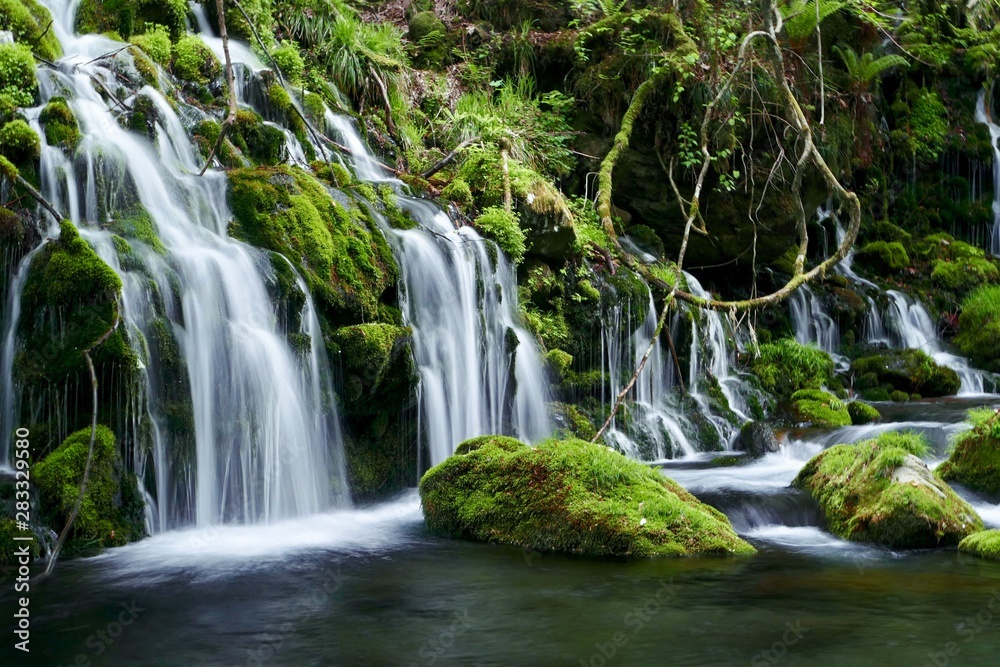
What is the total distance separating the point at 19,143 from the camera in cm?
793

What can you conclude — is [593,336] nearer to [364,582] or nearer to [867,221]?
[364,582]

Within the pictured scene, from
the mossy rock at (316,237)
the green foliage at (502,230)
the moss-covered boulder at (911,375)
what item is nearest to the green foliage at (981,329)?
the moss-covered boulder at (911,375)

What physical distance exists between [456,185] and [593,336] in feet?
8.61

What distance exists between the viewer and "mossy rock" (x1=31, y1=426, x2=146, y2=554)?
6422mm

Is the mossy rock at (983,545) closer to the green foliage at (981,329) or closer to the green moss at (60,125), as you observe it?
the green moss at (60,125)

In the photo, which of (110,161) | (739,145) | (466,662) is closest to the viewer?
(466,662)

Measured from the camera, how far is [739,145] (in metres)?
14.8

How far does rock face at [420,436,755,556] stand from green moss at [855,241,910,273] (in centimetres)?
1331

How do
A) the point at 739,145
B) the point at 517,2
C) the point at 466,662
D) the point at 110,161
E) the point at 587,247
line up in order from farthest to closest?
the point at 517,2 → the point at 739,145 → the point at 587,247 → the point at 110,161 → the point at 466,662

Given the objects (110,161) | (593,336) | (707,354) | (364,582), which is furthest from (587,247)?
(364,582)

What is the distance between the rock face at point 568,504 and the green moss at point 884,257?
13.3 metres

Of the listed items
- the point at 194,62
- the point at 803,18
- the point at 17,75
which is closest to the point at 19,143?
the point at 17,75

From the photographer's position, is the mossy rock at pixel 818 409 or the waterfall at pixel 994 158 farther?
the waterfall at pixel 994 158

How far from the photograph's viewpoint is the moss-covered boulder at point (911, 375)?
15.1 m
